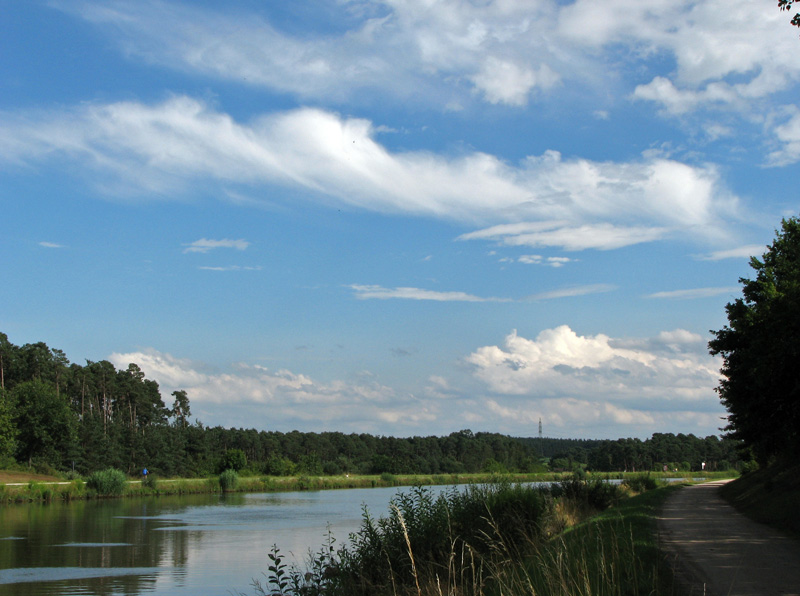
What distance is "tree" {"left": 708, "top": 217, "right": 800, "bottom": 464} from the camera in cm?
A: 2291

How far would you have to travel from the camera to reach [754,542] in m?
16.8

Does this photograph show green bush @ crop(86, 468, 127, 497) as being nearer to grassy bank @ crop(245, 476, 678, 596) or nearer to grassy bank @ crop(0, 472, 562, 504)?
grassy bank @ crop(0, 472, 562, 504)

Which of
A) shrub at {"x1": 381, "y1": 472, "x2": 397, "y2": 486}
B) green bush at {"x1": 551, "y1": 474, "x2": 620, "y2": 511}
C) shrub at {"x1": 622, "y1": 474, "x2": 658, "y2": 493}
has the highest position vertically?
green bush at {"x1": 551, "y1": 474, "x2": 620, "y2": 511}

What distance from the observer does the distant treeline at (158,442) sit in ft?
286

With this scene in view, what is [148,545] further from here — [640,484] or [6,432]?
[6,432]

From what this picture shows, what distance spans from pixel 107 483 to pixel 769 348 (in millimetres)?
62638

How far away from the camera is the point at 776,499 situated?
26.1 meters

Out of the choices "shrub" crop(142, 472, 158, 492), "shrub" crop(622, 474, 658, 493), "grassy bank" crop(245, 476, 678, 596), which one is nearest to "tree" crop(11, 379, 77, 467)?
"shrub" crop(142, 472, 158, 492)

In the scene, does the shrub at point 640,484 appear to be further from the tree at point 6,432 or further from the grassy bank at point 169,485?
the tree at point 6,432

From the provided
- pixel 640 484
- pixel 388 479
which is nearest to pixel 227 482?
pixel 388 479

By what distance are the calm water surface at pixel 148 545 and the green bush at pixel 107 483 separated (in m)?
12.2

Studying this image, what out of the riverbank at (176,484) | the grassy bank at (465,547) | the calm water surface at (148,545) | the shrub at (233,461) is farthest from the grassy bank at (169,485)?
the grassy bank at (465,547)

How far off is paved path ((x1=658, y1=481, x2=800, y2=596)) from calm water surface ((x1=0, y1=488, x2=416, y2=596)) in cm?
993

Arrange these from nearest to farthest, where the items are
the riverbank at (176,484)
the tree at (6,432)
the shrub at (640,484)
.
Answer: the shrub at (640,484) → the riverbank at (176,484) → the tree at (6,432)
